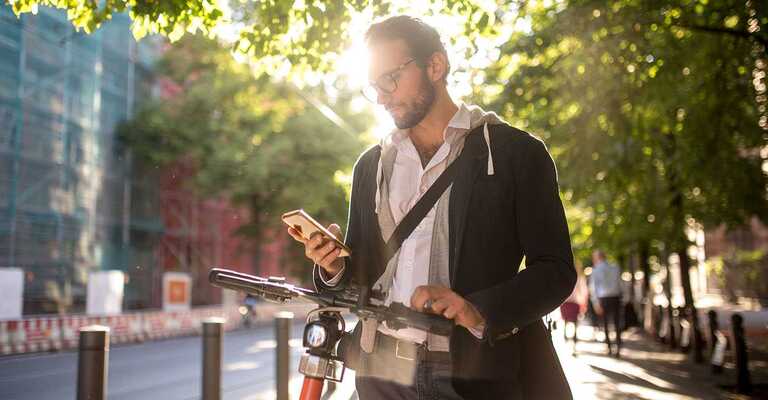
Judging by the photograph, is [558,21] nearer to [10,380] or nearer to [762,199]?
[762,199]

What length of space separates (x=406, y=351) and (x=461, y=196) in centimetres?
43

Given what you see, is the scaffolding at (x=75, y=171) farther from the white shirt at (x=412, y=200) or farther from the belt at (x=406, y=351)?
the belt at (x=406, y=351)

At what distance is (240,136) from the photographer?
3167 centimetres

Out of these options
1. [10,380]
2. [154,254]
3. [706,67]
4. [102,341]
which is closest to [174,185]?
[154,254]

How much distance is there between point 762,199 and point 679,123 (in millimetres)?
3422

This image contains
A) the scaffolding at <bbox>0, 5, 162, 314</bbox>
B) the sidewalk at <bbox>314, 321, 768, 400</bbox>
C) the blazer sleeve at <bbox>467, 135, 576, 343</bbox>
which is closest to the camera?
the blazer sleeve at <bbox>467, 135, 576, 343</bbox>

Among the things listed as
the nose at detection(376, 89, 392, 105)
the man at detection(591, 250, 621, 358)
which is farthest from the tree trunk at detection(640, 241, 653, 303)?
the nose at detection(376, 89, 392, 105)

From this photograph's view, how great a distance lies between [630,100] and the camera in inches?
386

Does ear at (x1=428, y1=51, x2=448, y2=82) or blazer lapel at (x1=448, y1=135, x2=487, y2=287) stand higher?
ear at (x1=428, y1=51, x2=448, y2=82)

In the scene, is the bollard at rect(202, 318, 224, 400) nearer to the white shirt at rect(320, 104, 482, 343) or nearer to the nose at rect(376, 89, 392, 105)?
the white shirt at rect(320, 104, 482, 343)

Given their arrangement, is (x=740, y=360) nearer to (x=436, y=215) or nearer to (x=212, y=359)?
(x=212, y=359)

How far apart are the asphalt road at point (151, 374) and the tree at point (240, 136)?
1414 centimetres

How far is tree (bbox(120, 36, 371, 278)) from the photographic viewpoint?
3112 centimetres

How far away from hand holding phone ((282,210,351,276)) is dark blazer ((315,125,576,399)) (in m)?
0.13
